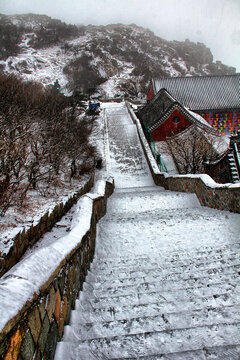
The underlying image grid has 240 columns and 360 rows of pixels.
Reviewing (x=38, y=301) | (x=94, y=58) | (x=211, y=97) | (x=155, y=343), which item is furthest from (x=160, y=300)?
(x=94, y=58)

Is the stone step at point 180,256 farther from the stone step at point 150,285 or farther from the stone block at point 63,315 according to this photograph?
the stone block at point 63,315

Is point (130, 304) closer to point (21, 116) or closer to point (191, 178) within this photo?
point (191, 178)

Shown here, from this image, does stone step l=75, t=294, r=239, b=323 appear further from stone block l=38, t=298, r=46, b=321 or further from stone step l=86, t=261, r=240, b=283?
stone block l=38, t=298, r=46, b=321

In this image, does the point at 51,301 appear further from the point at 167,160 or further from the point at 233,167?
the point at 167,160

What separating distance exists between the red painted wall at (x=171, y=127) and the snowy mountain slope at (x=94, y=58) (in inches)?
1167

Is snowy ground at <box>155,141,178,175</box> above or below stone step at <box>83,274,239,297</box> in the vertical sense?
below

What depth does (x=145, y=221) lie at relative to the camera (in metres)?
6.01

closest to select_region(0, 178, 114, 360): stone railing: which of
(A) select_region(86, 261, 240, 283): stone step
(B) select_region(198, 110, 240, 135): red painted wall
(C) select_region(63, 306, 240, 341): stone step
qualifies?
(C) select_region(63, 306, 240, 341): stone step

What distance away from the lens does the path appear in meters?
1.87

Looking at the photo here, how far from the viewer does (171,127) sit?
68.6ft

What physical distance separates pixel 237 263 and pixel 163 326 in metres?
1.84

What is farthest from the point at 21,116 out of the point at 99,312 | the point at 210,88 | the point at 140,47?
the point at 140,47

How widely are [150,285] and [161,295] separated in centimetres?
28

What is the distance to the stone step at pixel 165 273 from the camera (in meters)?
3.12
